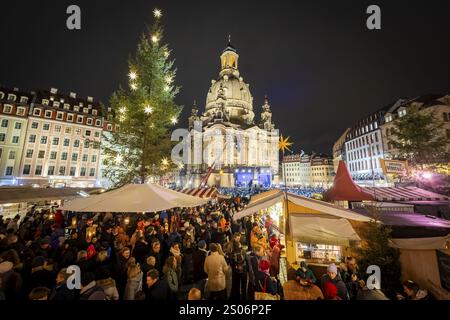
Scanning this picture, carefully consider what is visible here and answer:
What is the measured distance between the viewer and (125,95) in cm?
1341

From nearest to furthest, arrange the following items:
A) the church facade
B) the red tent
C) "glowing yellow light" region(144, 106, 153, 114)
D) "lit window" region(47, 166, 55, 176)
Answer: the red tent → "glowing yellow light" region(144, 106, 153, 114) → "lit window" region(47, 166, 55, 176) → the church facade

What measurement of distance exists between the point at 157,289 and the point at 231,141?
2566 inches

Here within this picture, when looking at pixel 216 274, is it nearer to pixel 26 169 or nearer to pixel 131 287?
pixel 131 287

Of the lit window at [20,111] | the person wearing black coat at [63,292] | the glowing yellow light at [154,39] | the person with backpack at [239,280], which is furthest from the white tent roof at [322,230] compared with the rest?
the lit window at [20,111]

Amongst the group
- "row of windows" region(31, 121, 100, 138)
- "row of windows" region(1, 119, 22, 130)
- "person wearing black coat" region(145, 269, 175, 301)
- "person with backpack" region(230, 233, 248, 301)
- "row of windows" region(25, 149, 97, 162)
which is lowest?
"person with backpack" region(230, 233, 248, 301)

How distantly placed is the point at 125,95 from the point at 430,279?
16.9 meters

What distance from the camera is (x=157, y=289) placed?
13.0 ft

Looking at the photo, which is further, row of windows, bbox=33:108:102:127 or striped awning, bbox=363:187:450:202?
row of windows, bbox=33:108:102:127

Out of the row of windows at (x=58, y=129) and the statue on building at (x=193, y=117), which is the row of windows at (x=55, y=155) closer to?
the row of windows at (x=58, y=129)

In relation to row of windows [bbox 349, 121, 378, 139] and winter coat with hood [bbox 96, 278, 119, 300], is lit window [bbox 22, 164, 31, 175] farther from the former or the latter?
row of windows [bbox 349, 121, 378, 139]

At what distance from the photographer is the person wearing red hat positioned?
5117 millimetres

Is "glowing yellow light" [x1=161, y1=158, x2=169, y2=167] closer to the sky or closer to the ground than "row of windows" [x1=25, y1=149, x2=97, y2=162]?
closer to the ground

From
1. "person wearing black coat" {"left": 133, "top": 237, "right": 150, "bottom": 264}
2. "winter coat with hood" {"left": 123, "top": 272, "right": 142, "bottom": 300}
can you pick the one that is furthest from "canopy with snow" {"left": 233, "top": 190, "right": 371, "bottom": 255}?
"winter coat with hood" {"left": 123, "top": 272, "right": 142, "bottom": 300}

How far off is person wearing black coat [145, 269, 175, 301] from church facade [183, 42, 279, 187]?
54.1m
